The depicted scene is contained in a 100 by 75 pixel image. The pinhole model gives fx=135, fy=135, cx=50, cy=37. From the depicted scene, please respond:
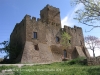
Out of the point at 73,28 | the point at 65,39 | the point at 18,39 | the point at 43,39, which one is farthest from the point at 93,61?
the point at 73,28

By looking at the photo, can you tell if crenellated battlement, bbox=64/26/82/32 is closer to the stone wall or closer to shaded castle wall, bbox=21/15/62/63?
shaded castle wall, bbox=21/15/62/63

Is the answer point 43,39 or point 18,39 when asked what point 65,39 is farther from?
point 18,39

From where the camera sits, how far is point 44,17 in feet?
92.5

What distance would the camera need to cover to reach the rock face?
21.2 m

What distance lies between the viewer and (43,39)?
23969 mm

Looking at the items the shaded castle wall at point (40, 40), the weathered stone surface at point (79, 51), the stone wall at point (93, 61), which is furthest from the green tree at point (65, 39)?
the stone wall at point (93, 61)

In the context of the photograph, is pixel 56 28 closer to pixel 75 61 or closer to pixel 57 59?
pixel 57 59

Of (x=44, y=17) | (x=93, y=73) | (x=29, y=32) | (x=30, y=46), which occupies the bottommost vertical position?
(x=93, y=73)

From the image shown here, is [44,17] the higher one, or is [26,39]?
[44,17]

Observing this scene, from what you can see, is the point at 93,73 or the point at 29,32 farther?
the point at 29,32

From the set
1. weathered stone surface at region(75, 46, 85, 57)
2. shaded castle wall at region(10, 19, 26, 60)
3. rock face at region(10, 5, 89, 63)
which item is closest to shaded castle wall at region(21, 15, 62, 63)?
rock face at region(10, 5, 89, 63)

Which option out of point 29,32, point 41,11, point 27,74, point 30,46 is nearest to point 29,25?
point 29,32

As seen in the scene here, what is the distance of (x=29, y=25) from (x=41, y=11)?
25.7 ft

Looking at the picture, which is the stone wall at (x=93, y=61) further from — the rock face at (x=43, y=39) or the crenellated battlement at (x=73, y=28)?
the crenellated battlement at (x=73, y=28)
